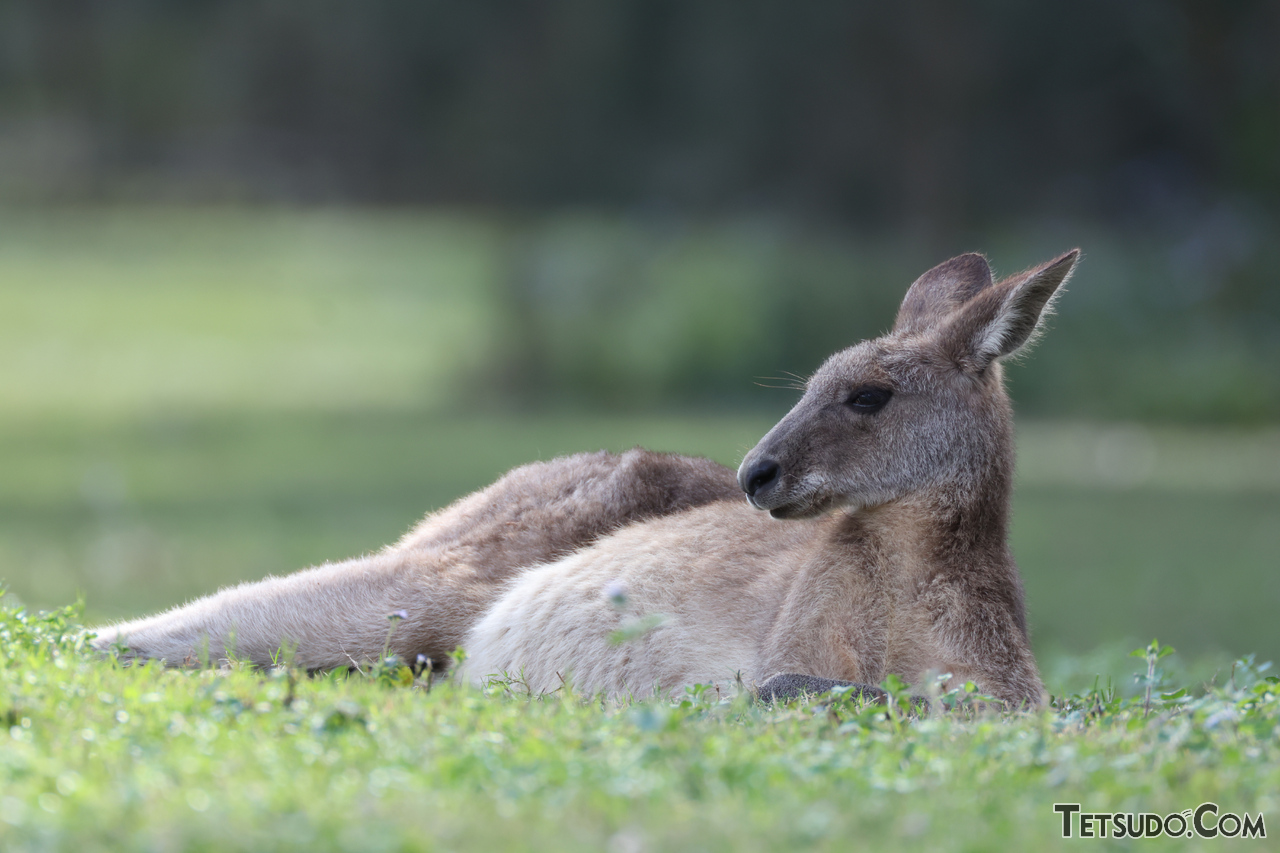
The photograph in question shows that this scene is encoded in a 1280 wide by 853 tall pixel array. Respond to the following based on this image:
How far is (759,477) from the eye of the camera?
4.68m

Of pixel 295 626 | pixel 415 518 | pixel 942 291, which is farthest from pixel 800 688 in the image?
pixel 415 518

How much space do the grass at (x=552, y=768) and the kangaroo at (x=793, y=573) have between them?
434 millimetres

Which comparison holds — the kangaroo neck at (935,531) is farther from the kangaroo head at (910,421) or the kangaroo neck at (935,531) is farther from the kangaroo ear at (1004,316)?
the kangaroo ear at (1004,316)

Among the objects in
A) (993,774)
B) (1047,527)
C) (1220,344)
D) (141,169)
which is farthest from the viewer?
(141,169)

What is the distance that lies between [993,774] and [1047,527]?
1215 centimetres

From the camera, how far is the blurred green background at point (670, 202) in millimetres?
20344

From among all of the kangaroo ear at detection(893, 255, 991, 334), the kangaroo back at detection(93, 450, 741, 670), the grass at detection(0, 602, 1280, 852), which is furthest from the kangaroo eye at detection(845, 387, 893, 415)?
the grass at detection(0, 602, 1280, 852)

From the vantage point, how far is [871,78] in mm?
24531

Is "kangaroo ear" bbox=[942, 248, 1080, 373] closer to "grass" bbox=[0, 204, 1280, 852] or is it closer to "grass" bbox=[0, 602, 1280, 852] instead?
"grass" bbox=[0, 204, 1280, 852]

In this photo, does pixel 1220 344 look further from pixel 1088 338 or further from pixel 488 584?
pixel 488 584

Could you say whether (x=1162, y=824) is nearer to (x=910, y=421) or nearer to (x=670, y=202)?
(x=910, y=421)

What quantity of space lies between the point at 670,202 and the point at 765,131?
2209mm

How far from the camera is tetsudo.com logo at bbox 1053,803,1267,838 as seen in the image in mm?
2949

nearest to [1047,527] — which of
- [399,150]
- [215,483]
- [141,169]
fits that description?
[215,483]
